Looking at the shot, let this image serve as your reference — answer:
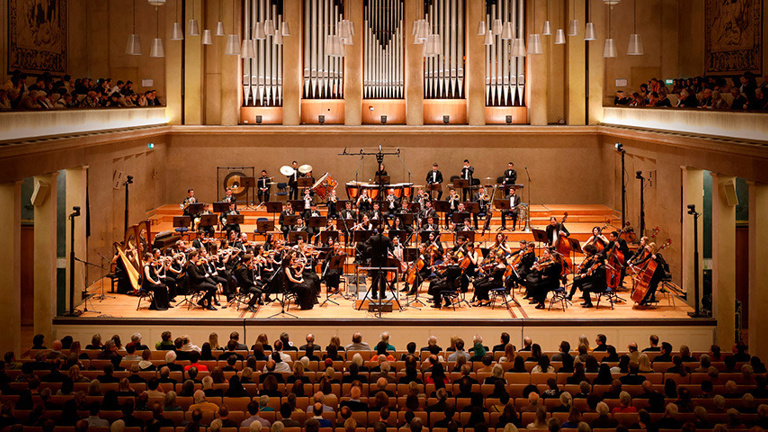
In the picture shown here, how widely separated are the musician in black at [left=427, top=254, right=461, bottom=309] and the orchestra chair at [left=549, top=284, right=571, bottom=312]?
1568 millimetres

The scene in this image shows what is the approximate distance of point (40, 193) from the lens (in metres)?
15.4

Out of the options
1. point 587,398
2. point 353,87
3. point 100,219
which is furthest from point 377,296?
point 353,87

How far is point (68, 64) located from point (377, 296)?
9685 mm

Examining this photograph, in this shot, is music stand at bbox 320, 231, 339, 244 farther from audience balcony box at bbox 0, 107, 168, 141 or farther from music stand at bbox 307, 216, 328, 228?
audience balcony box at bbox 0, 107, 168, 141

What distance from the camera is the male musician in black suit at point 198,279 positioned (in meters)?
15.2

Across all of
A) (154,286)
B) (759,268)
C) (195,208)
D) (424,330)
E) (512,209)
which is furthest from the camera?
(512,209)

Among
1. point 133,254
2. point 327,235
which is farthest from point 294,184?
point 133,254

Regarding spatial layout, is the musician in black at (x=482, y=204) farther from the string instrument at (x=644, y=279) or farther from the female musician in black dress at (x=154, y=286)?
the female musician in black dress at (x=154, y=286)

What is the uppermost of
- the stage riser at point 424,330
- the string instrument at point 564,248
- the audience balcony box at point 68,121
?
the audience balcony box at point 68,121

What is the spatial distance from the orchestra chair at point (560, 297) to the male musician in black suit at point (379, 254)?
2.73 meters

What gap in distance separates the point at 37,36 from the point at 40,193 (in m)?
5.04

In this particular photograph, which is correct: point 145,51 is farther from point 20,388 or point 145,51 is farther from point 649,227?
point 20,388

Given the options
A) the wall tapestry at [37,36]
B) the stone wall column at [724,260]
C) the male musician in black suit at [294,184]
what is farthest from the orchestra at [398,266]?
the wall tapestry at [37,36]

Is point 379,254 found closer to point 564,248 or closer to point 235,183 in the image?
point 564,248
